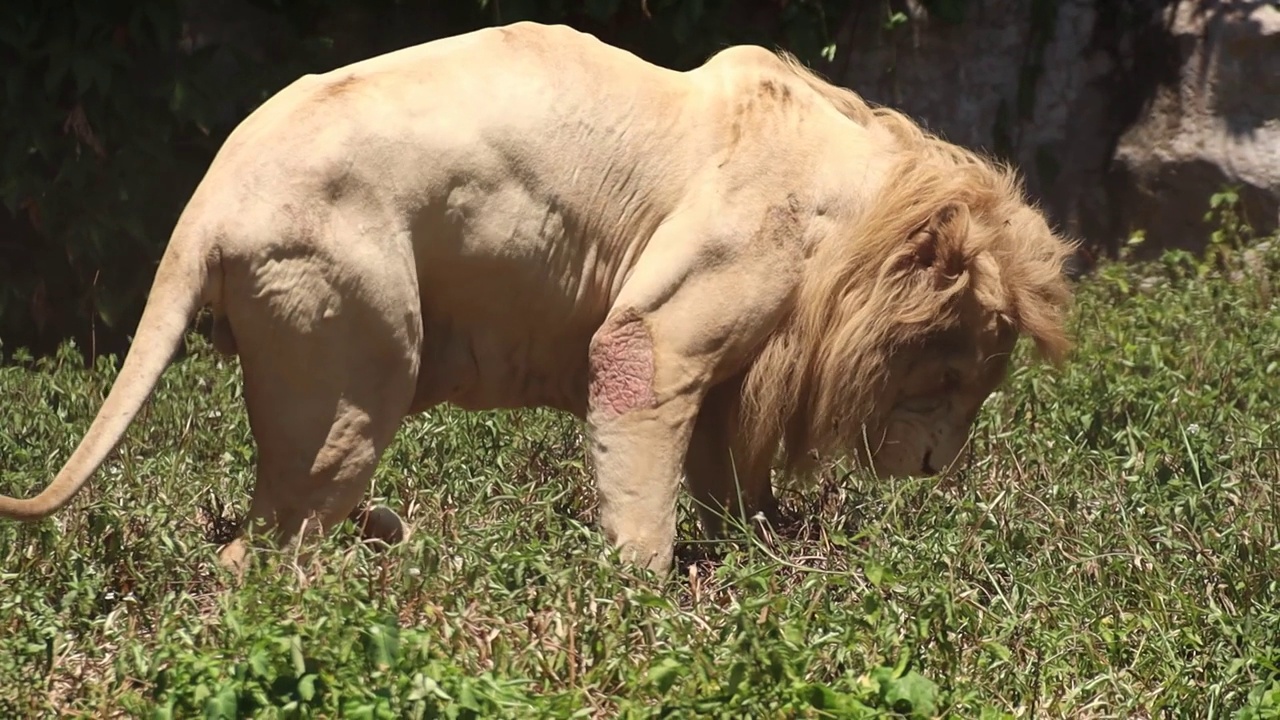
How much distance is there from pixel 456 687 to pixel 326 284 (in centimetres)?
104

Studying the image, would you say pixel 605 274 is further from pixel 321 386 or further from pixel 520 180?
pixel 321 386

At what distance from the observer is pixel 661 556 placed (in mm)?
4254

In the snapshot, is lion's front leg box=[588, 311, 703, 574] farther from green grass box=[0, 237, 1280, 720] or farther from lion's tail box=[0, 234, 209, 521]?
lion's tail box=[0, 234, 209, 521]

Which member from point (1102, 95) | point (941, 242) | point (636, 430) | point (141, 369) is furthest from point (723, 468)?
point (1102, 95)

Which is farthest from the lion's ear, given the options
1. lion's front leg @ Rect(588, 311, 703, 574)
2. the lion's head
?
lion's front leg @ Rect(588, 311, 703, 574)

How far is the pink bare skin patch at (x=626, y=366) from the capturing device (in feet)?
13.6

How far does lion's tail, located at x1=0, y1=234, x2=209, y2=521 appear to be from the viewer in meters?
3.60

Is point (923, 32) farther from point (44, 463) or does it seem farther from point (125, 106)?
point (44, 463)

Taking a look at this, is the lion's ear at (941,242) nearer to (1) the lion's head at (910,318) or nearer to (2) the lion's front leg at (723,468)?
(1) the lion's head at (910,318)

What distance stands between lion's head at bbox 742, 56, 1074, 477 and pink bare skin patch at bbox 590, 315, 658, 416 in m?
0.35

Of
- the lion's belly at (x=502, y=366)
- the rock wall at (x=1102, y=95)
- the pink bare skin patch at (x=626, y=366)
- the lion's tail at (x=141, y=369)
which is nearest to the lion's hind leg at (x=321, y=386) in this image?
the lion's tail at (x=141, y=369)

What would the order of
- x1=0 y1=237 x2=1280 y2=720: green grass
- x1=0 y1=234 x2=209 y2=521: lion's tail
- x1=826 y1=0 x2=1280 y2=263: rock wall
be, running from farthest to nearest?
1. x1=826 y1=0 x2=1280 y2=263: rock wall
2. x1=0 y1=234 x2=209 y2=521: lion's tail
3. x1=0 y1=237 x2=1280 y2=720: green grass

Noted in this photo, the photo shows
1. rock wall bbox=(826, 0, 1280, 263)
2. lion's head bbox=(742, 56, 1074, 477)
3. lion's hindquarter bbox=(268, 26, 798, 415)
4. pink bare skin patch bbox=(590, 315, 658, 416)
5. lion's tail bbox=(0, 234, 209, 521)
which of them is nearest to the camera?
lion's tail bbox=(0, 234, 209, 521)

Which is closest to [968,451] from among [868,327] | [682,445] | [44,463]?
[868,327]
